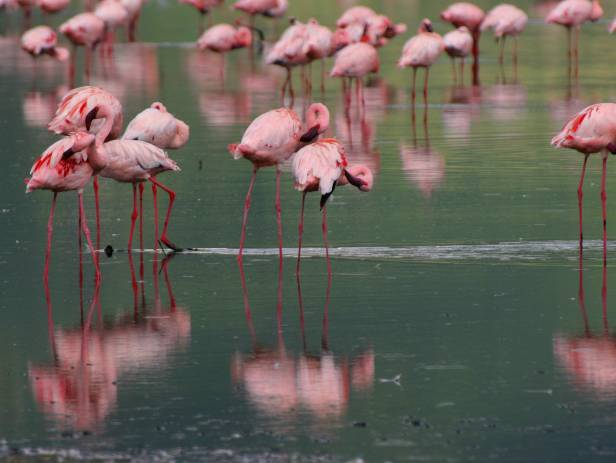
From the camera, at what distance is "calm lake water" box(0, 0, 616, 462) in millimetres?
6484

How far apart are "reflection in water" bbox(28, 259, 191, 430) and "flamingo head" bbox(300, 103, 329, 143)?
206cm

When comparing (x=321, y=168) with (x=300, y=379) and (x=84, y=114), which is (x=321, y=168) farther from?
(x=300, y=379)

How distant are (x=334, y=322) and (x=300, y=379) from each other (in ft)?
4.23

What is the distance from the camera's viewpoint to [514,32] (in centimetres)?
2748

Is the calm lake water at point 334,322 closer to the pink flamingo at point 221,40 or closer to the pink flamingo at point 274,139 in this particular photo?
the pink flamingo at point 274,139

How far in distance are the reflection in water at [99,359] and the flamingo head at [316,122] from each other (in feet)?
6.75

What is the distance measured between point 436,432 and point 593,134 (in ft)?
15.9

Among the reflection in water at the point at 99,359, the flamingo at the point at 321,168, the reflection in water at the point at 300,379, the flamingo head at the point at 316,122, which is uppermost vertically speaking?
the flamingo head at the point at 316,122

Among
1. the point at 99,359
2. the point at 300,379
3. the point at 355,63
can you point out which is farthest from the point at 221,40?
the point at 300,379

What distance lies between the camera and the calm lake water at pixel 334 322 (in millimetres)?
6484

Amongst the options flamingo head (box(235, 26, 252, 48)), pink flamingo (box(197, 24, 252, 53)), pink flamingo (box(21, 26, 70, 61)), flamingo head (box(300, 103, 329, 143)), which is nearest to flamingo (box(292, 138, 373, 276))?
flamingo head (box(300, 103, 329, 143))

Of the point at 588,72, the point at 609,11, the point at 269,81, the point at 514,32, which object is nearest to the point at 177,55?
the point at 269,81

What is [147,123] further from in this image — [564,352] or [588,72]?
[588,72]

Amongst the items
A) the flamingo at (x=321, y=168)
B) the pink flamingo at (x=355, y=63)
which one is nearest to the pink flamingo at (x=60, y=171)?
the flamingo at (x=321, y=168)
